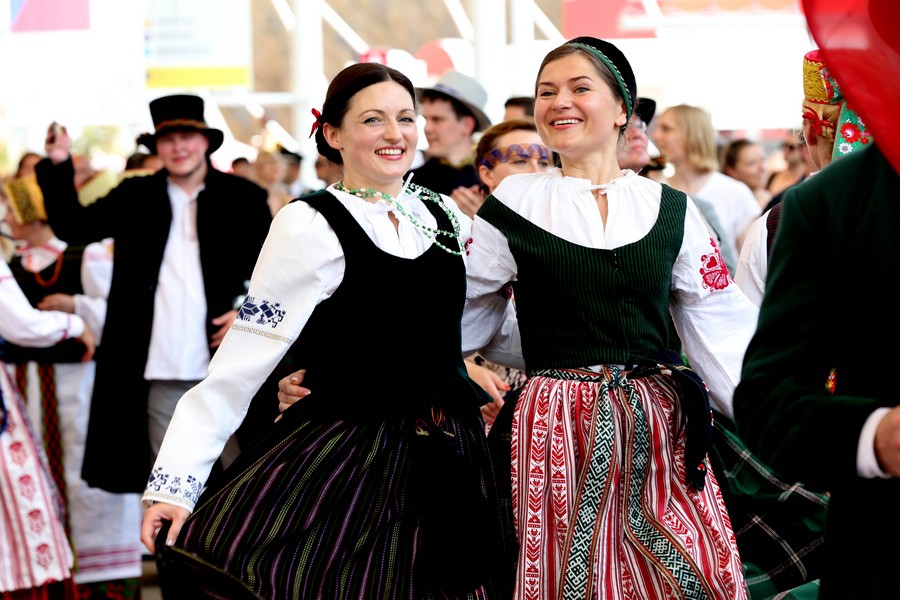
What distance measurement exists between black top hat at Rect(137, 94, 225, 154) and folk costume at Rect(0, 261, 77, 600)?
749mm

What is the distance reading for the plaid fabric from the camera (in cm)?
328

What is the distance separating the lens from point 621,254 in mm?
2828

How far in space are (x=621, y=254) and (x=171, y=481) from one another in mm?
1082

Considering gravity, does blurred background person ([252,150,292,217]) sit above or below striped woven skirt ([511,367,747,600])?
above

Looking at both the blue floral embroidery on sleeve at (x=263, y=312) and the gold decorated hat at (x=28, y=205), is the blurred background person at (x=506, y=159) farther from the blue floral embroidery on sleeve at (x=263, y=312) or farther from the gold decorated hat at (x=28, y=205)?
the gold decorated hat at (x=28, y=205)

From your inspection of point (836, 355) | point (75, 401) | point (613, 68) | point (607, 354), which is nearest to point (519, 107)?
point (75, 401)

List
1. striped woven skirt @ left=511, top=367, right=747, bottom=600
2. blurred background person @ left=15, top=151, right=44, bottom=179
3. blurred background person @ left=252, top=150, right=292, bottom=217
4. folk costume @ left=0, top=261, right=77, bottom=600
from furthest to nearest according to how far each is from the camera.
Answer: blurred background person @ left=252, top=150, right=292, bottom=217 → blurred background person @ left=15, top=151, right=44, bottom=179 → folk costume @ left=0, top=261, right=77, bottom=600 → striped woven skirt @ left=511, top=367, right=747, bottom=600

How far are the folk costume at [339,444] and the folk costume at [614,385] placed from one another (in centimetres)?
16

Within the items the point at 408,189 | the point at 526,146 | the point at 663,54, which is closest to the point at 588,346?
the point at 408,189

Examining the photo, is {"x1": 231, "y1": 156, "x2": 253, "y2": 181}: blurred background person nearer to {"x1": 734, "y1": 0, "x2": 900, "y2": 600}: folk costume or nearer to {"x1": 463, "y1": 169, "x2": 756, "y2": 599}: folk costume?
{"x1": 463, "y1": 169, "x2": 756, "y2": 599}: folk costume

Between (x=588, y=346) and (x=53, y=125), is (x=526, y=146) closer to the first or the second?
(x=588, y=346)

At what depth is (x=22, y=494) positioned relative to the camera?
472 cm

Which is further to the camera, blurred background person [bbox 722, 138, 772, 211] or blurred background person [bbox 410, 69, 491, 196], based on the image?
blurred background person [bbox 722, 138, 772, 211]

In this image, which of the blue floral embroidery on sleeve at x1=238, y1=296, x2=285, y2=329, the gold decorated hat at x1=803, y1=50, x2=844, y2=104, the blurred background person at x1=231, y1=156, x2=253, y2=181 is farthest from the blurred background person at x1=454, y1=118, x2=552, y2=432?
the blurred background person at x1=231, y1=156, x2=253, y2=181
